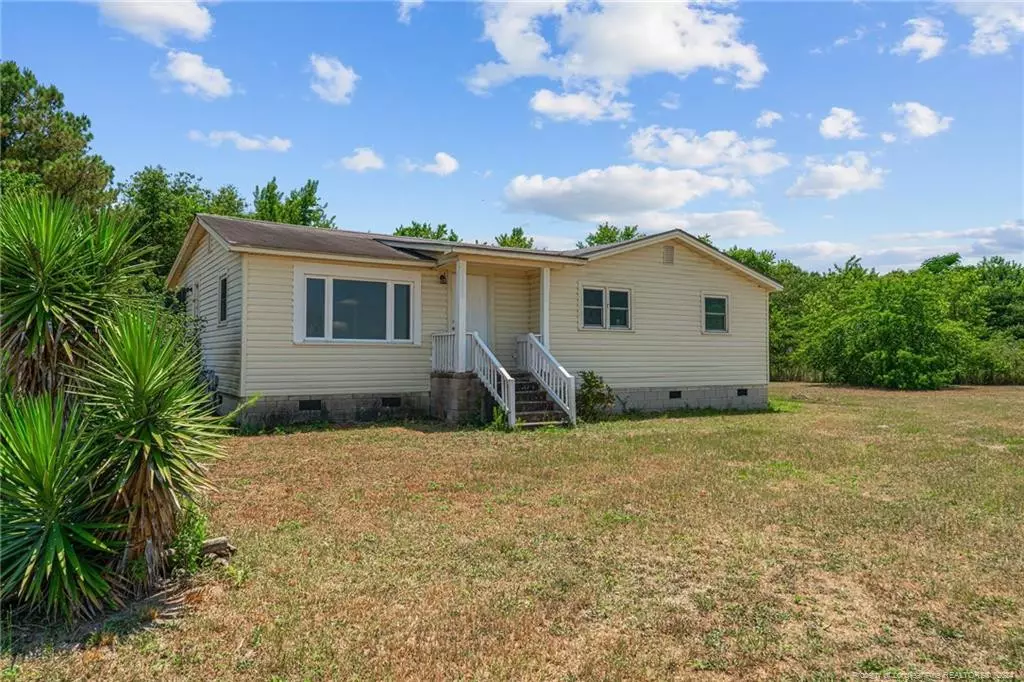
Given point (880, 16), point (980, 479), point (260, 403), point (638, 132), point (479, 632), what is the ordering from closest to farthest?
point (479, 632)
point (980, 479)
point (880, 16)
point (260, 403)
point (638, 132)

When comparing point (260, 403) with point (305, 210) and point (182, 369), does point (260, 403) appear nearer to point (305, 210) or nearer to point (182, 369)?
point (182, 369)

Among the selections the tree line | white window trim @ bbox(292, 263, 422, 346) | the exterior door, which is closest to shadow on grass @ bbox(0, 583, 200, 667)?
white window trim @ bbox(292, 263, 422, 346)

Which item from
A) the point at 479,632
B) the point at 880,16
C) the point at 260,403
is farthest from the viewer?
the point at 260,403

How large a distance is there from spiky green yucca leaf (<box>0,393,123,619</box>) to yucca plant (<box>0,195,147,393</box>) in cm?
69

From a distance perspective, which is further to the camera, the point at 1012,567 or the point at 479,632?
the point at 1012,567

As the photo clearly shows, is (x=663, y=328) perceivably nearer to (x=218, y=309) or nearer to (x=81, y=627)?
(x=218, y=309)

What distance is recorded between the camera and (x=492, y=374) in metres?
12.3

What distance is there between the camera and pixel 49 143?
2620cm

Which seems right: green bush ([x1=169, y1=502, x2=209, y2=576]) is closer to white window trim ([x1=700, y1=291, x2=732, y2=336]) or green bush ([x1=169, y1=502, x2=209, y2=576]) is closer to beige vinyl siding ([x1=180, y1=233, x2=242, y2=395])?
beige vinyl siding ([x1=180, y1=233, x2=242, y2=395])

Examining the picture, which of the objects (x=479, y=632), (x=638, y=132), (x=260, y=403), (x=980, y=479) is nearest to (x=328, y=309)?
(x=260, y=403)

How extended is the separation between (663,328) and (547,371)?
4.14m

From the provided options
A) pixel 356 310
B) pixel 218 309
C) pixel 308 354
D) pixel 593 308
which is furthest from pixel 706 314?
pixel 218 309

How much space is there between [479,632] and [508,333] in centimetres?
1126

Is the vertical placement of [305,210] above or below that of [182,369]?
above
